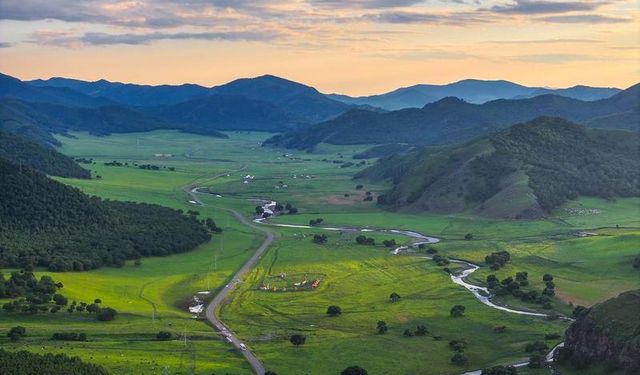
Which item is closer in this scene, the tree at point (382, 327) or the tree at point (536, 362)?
the tree at point (536, 362)

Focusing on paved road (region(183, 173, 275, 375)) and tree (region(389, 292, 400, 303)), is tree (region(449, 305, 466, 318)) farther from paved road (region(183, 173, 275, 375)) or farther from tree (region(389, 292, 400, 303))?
paved road (region(183, 173, 275, 375))

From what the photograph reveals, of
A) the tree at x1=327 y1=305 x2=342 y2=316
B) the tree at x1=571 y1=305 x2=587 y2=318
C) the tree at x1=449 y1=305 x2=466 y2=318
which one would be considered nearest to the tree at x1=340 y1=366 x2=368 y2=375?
the tree at x1=327 y1=305 x2=342 y2=316

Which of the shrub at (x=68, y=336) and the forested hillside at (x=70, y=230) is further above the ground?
the forested hillside at (x=70, y=230)

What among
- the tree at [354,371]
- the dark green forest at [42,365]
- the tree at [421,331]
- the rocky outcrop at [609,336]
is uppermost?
the rocky outcrop at [609,336]

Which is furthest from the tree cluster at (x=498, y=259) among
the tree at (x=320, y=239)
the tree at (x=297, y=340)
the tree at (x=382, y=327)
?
the tree at (x=297, y=340)

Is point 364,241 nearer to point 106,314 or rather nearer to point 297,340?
point 297,340

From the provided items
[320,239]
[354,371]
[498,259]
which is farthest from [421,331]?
[320,239]

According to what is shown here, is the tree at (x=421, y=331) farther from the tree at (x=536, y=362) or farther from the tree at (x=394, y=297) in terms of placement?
the tree at (x=536, y=362)
